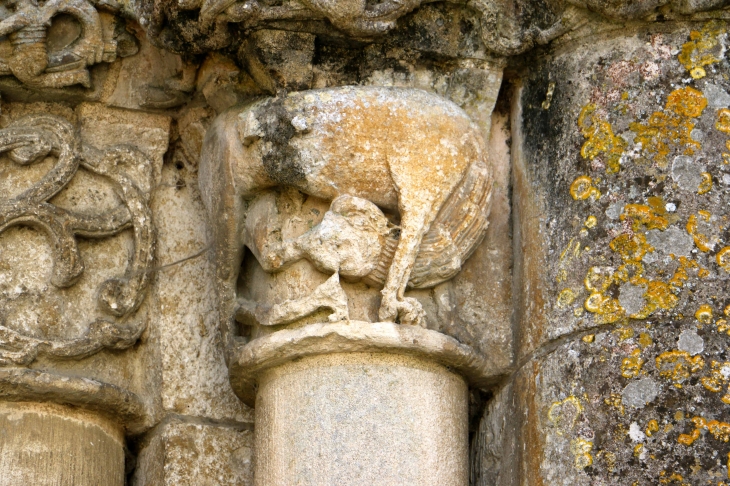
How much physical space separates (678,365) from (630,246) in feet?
1.10

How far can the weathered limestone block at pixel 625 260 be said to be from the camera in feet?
12.4

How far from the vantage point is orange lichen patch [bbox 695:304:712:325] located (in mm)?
3814

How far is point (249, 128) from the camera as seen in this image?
4152 millimetres

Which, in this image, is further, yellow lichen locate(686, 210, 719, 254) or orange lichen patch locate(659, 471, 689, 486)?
yellow lichen locate(686, 210, 719, 254)

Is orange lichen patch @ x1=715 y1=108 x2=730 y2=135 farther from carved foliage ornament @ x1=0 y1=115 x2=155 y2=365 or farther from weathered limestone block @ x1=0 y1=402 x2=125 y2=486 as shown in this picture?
weathered limestone block @ x1=0 y1=402 x2=125 y2=486

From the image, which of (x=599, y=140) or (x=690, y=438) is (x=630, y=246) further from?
(x=690, y=438)

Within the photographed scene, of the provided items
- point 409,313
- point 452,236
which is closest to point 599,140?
point 452,236

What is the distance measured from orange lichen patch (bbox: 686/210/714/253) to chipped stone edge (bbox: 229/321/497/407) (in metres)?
0.65

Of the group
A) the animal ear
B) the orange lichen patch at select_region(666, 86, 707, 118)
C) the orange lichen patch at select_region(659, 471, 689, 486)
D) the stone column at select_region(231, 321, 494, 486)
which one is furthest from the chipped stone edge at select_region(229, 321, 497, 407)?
the orange lichen patch at select_region(666, 86, 707, 118)

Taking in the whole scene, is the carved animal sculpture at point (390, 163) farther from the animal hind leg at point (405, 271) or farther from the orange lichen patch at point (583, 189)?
the orange lichen patch at point (583, 189)

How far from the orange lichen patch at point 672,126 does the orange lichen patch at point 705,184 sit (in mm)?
73

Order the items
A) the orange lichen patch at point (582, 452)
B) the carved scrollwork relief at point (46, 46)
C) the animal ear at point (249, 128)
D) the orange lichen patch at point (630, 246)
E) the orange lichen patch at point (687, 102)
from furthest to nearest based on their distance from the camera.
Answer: the carved scrollwork relief at point (46, 46) → the animal ear at point (249, 128) → the orange lichen patch at point (687, 102) → the orange lichen patch at point (630, 246) → the orange lichen patch at point (582, 452)

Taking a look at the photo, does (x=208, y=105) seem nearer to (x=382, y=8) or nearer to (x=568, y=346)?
(x=382, y=8)

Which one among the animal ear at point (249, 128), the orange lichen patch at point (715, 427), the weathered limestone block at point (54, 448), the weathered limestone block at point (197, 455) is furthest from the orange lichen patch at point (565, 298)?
the weathered limestone block at point (54, 448)
